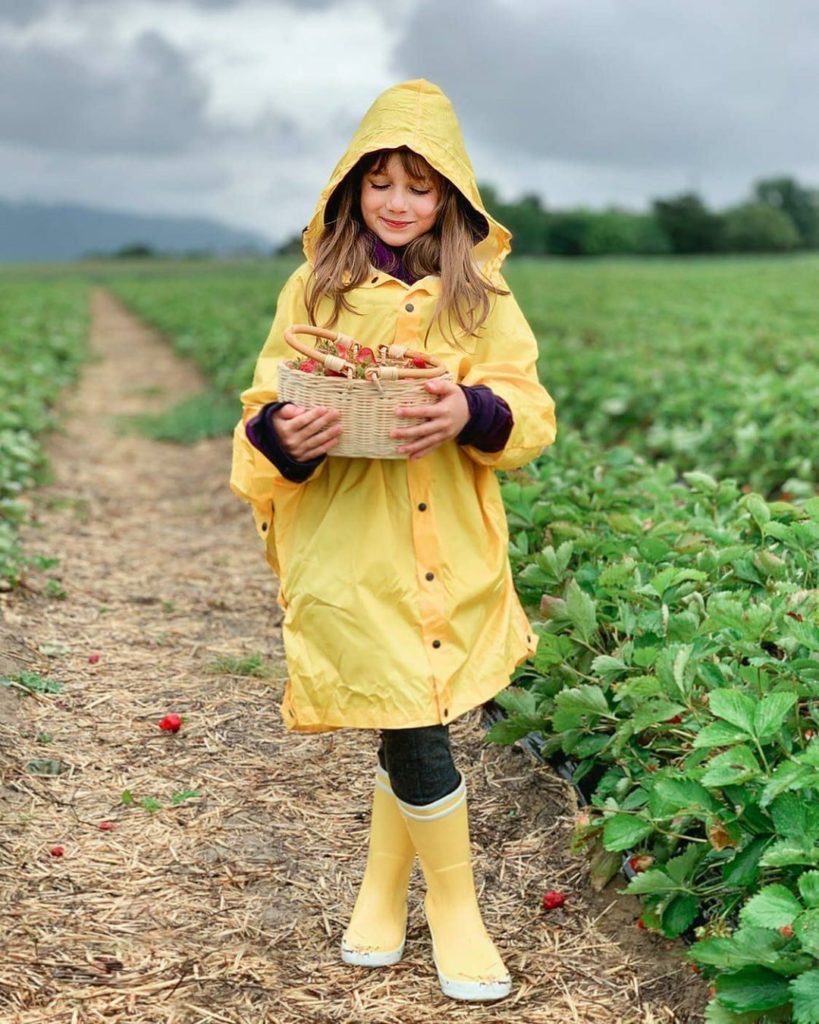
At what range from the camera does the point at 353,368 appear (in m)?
2.24

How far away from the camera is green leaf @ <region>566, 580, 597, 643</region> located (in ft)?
9.96

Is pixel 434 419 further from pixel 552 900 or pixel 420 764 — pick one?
pixel 552 900

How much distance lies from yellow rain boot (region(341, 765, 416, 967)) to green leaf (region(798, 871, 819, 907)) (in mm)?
894

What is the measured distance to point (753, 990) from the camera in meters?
2.11

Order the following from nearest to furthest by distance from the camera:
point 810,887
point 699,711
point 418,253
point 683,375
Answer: point 810,887 → point 418,253 → point 699,711 → point 683,375

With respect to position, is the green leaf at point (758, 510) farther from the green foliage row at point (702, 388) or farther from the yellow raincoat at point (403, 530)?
the green foliage row at point (702, 388)

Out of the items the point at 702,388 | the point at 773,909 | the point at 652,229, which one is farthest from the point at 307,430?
the point at 652,229

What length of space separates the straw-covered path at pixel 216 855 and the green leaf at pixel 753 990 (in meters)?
0.33

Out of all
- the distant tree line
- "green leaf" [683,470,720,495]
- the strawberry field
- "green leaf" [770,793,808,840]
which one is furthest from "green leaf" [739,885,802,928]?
the distant tree line

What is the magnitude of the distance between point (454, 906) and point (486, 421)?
3.43 ft

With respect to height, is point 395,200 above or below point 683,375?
above

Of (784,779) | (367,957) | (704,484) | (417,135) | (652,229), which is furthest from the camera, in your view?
(652,229)

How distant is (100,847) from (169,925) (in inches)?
15.2

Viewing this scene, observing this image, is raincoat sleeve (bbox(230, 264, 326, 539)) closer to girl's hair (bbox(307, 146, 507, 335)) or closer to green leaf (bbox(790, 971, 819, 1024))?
girl's hair (bbox(307, 146, 507, 335))
